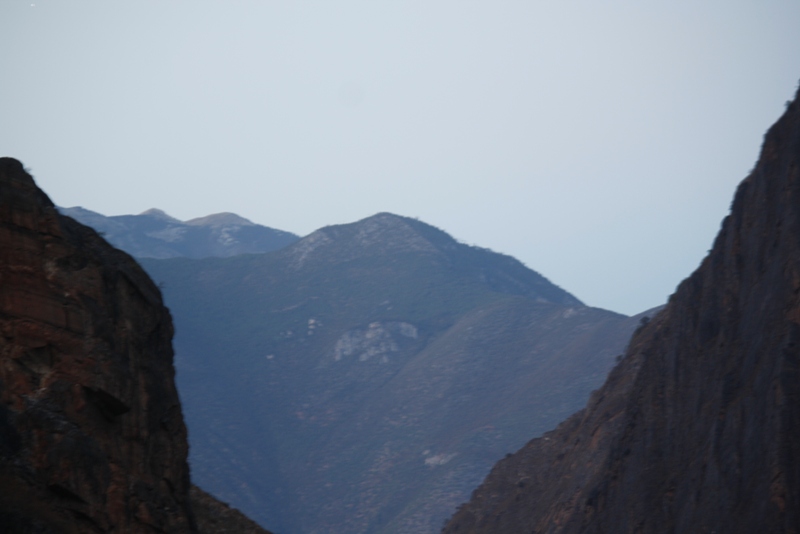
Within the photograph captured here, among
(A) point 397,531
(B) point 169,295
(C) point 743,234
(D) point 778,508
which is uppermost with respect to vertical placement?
(B) point 169,295

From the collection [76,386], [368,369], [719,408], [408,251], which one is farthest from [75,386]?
[408,251]

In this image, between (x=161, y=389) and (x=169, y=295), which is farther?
(x=169, y=295)

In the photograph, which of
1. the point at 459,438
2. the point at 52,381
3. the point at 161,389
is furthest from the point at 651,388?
the point at 459,438

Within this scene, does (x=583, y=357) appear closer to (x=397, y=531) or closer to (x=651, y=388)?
(x=397, y=531)

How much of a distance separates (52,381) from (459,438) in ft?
277

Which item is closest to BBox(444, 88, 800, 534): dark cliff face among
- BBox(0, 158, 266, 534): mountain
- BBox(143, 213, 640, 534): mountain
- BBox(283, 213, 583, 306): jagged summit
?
BBox(0, 158, 266, 534): mountain

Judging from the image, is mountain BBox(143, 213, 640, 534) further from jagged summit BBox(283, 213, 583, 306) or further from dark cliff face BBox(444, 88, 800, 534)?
dark cliff face BBox(444, 88, 800, 534)

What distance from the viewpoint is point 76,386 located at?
15883 mm

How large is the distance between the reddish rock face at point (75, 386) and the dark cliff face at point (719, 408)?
17679mm

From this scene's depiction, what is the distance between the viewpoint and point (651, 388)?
42.9m

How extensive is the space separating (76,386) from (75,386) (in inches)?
0.6

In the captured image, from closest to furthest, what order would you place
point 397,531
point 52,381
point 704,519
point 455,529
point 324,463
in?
1. point 52,381
2. point 704,519
3. point 455,529
4. point 397,531
5. point 324,463

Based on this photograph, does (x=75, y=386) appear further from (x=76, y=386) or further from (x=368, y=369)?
(x=368, y=369)

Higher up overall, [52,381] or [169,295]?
[169,295]
